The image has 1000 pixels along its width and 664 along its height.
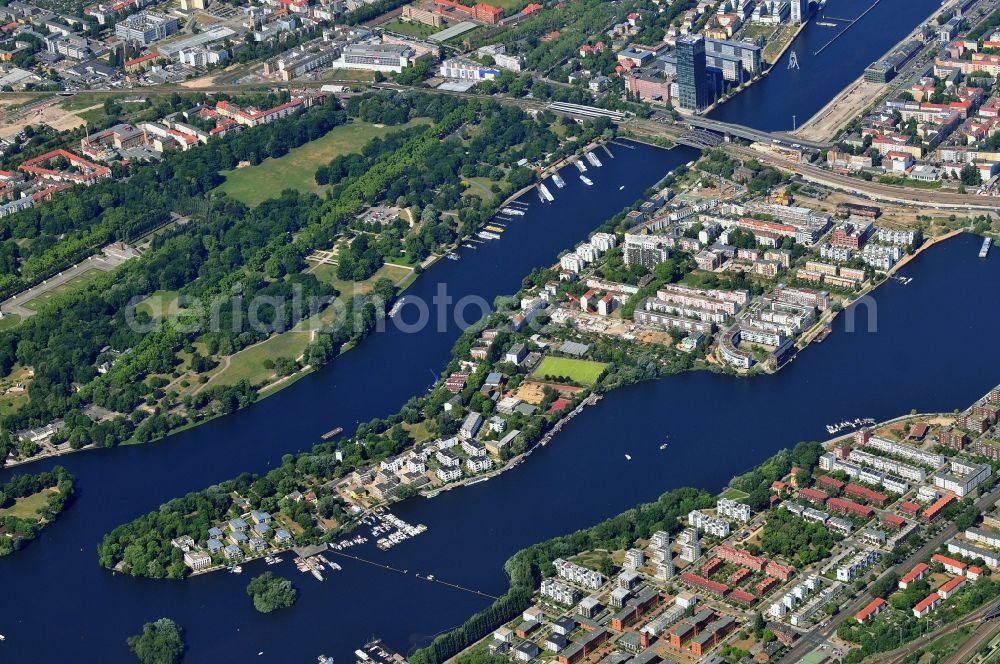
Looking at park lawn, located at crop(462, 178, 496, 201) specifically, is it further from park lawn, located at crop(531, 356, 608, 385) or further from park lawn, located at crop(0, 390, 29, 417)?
park lawn, located at crop(0, 390, 29, 417)

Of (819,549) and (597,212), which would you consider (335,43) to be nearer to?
(597,212)

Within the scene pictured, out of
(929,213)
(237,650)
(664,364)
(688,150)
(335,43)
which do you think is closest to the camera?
(237,650)

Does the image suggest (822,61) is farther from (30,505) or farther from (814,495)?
(30,505)

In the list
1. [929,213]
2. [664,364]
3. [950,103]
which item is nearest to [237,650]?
[664,364]

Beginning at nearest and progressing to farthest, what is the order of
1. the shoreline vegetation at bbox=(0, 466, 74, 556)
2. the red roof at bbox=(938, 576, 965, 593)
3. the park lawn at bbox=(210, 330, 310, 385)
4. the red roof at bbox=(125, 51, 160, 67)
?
the red roof at bbox=(938, 576, 965, 593)
the shoreline vegetation at bbox=(0, 466, 74, 556)
the park lawn at bbox=(210, 330, 310, 385)
the red roof at bbox=(125, 51, 160, 67)

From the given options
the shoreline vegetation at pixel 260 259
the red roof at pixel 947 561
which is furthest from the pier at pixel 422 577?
the red roof at pixel 947 561

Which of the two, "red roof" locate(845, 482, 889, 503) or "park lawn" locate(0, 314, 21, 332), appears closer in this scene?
"red roof" locate(845, 482, 889, 503)

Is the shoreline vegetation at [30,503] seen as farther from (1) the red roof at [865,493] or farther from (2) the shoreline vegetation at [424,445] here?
(1) the red roof at [865,493]

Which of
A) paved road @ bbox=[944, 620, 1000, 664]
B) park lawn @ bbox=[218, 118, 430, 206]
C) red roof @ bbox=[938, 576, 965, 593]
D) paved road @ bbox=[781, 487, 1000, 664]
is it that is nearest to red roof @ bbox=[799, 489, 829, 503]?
paved road @ bbox=[781, 487, 1000, 664]
